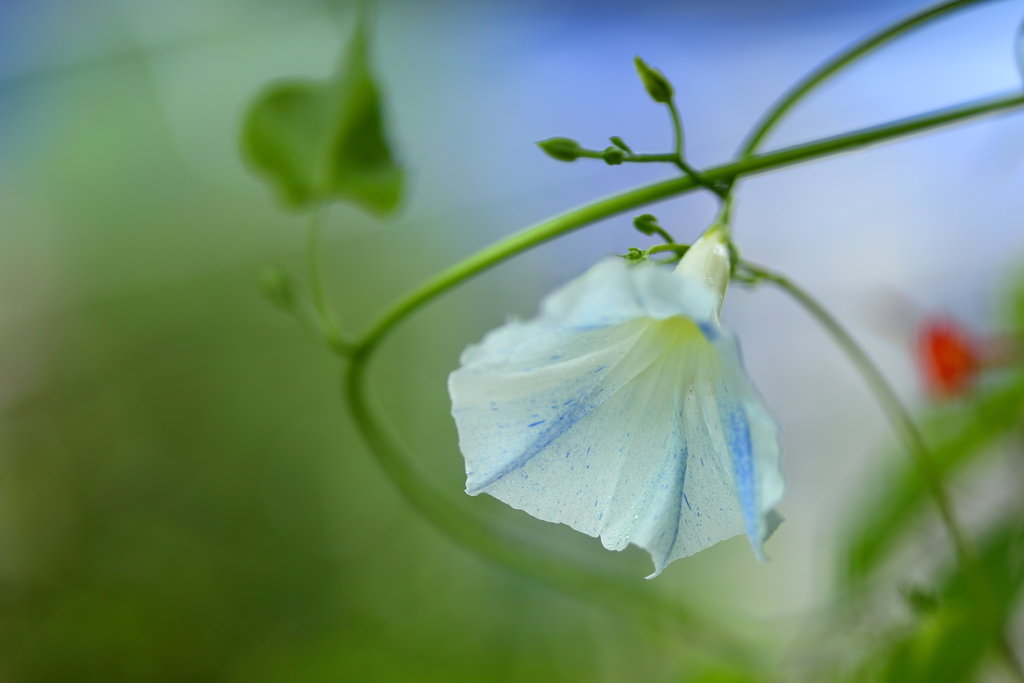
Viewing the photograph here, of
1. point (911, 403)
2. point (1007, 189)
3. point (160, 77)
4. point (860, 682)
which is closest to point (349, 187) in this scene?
point (860, 682)

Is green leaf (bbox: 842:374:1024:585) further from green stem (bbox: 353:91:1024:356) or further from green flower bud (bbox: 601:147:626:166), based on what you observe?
green flower bud (bbox: 601:147:626:166)

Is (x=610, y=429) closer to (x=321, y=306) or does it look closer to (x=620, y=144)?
(x=620, y=144)

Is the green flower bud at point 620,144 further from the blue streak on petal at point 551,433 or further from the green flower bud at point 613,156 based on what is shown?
the blue streak on petal at point 551,433

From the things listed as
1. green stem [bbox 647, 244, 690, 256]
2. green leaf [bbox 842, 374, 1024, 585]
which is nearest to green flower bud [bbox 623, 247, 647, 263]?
green stem [bbox 647, 244, 690, 256]

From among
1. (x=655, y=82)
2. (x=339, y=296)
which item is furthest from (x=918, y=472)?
(x=339, y=296)

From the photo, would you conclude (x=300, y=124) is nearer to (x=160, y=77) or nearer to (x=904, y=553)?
(x=904, y=553)

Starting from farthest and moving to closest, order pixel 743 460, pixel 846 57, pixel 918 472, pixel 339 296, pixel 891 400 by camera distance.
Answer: pixel 339 296 < pixel 918 472 < pixel 891 400 < pixel 846 57 < pixel 743 460
